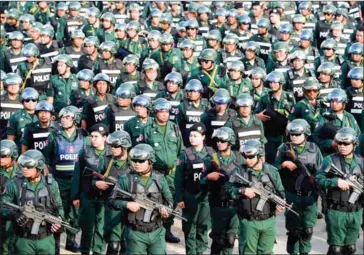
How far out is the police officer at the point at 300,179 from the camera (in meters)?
14.2

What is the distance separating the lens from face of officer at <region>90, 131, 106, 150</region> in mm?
14172

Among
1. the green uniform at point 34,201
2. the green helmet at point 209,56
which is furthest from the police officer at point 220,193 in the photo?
the green helmet at point 209,56

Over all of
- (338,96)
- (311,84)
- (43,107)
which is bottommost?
(43,107)

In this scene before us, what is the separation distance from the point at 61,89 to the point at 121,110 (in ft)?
9.07

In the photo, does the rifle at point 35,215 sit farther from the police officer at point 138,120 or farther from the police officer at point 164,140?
the police officer at point 138,120

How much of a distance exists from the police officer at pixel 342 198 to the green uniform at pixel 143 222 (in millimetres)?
2305

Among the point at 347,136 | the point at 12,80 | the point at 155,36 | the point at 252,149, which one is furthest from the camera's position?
the point at 155,36

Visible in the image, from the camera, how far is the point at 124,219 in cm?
1275

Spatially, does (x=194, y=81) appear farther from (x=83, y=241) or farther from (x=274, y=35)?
(x=274, y=35)

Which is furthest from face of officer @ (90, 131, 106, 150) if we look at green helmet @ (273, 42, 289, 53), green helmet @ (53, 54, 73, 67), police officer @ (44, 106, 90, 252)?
green helmet @ (273, 42, 289, 53)

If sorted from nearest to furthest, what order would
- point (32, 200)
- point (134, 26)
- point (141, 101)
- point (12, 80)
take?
point (32, 200), point (141, 101), point (12, 80), point (134, 26)

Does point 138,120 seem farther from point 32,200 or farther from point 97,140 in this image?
point 32,200

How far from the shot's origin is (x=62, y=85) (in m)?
18.6

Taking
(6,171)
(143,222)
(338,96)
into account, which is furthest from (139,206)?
(338,96)
